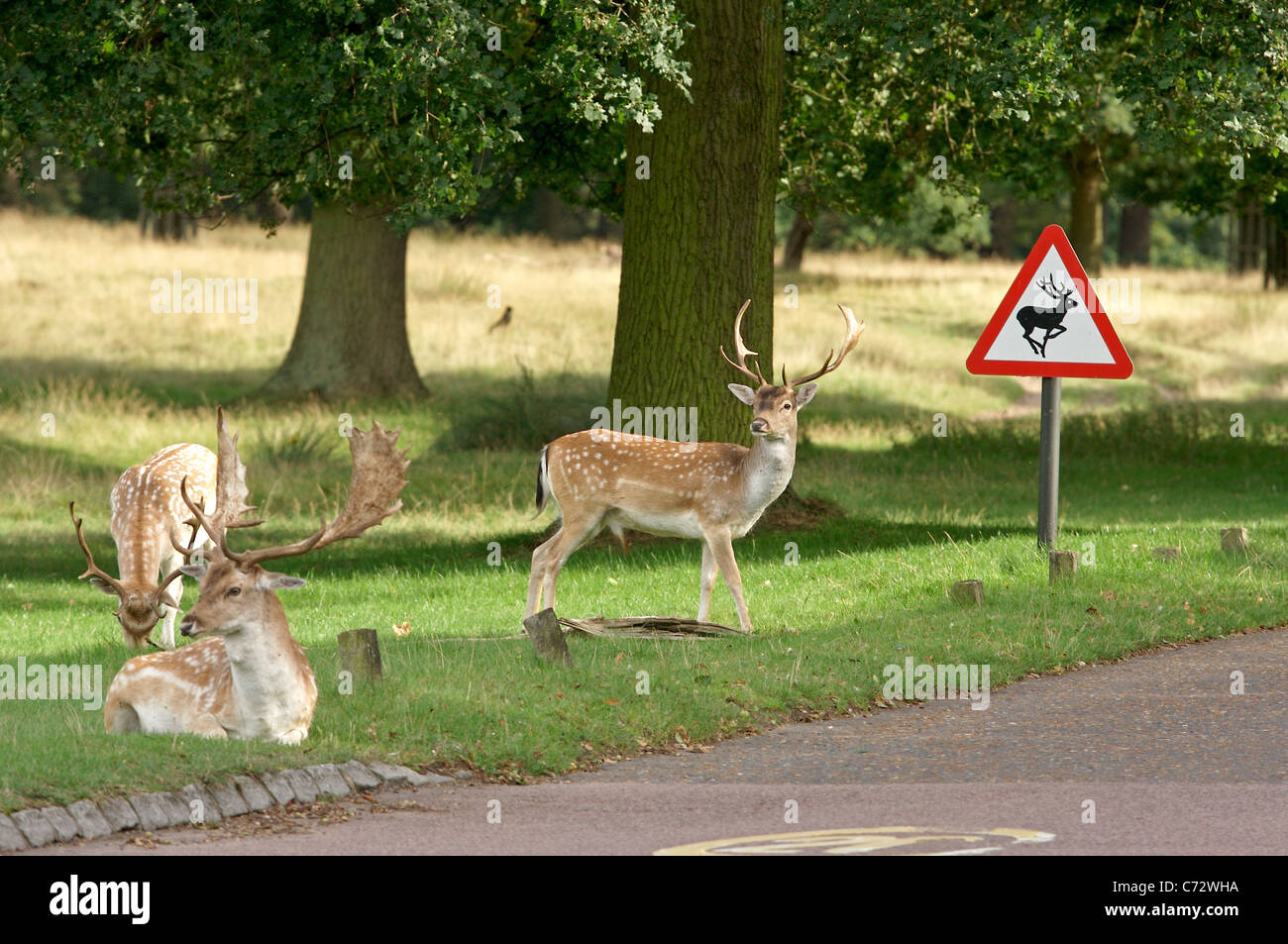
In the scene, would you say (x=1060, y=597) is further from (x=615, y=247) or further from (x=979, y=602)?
(x=615, y=247)

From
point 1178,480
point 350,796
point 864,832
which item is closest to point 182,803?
point 350,796

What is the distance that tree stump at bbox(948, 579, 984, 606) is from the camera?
12.5 metres

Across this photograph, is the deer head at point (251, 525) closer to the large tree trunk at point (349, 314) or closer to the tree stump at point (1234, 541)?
the tree stump at point (1234, 541)

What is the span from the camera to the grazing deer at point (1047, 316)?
12.9 m

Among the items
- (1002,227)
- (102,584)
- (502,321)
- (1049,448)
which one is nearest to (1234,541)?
(1049,448)

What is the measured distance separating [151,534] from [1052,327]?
650 centimetres

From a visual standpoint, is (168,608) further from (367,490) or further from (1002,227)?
(1002,227)

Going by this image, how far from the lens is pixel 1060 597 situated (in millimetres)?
12680

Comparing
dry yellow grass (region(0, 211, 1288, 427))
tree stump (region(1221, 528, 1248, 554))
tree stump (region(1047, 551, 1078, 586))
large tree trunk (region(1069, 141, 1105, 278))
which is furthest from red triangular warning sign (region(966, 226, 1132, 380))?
large tree trunk (region(1069, 141, 1105, 278))

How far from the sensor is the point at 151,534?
472 inches

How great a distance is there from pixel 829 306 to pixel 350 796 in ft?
122

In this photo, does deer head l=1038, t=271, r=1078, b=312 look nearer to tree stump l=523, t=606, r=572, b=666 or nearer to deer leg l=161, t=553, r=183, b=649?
tree stump l=523, t=606, r=572, b=666
